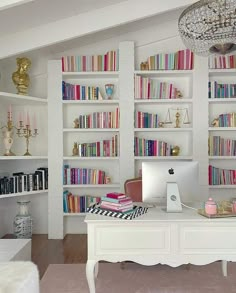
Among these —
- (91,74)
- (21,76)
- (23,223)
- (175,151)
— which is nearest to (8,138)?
(21,76)

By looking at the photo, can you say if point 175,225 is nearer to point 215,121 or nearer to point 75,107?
point 215,121

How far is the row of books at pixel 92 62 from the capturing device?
4395mm

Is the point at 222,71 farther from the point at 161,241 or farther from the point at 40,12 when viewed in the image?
the point at 161,241

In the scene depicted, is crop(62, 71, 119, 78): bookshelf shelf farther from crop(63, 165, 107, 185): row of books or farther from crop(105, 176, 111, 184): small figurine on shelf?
crop(105, 176, 111, 184): small figurine on shelf

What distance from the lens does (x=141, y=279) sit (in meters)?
2.96

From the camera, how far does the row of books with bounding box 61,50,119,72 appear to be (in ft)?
14.4

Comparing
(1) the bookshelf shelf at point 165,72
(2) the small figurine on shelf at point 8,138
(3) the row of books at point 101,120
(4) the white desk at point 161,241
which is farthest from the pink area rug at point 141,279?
(1) the bookshelf shelf at point 165,72

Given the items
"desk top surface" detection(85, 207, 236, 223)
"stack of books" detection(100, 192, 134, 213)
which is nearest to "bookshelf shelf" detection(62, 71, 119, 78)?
"stack of books" detection(100, 192, 134, 213)

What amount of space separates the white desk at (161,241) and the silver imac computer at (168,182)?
0.27 m

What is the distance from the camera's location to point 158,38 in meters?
4.58

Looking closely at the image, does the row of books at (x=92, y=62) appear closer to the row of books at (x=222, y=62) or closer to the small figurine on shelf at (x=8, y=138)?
the small figurine on shelf at (x=8, y=138)

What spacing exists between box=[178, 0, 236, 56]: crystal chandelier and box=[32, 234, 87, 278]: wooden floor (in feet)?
7.90

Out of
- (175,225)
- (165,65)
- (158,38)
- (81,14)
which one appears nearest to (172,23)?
(158,38)

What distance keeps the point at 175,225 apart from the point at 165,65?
103 inches
